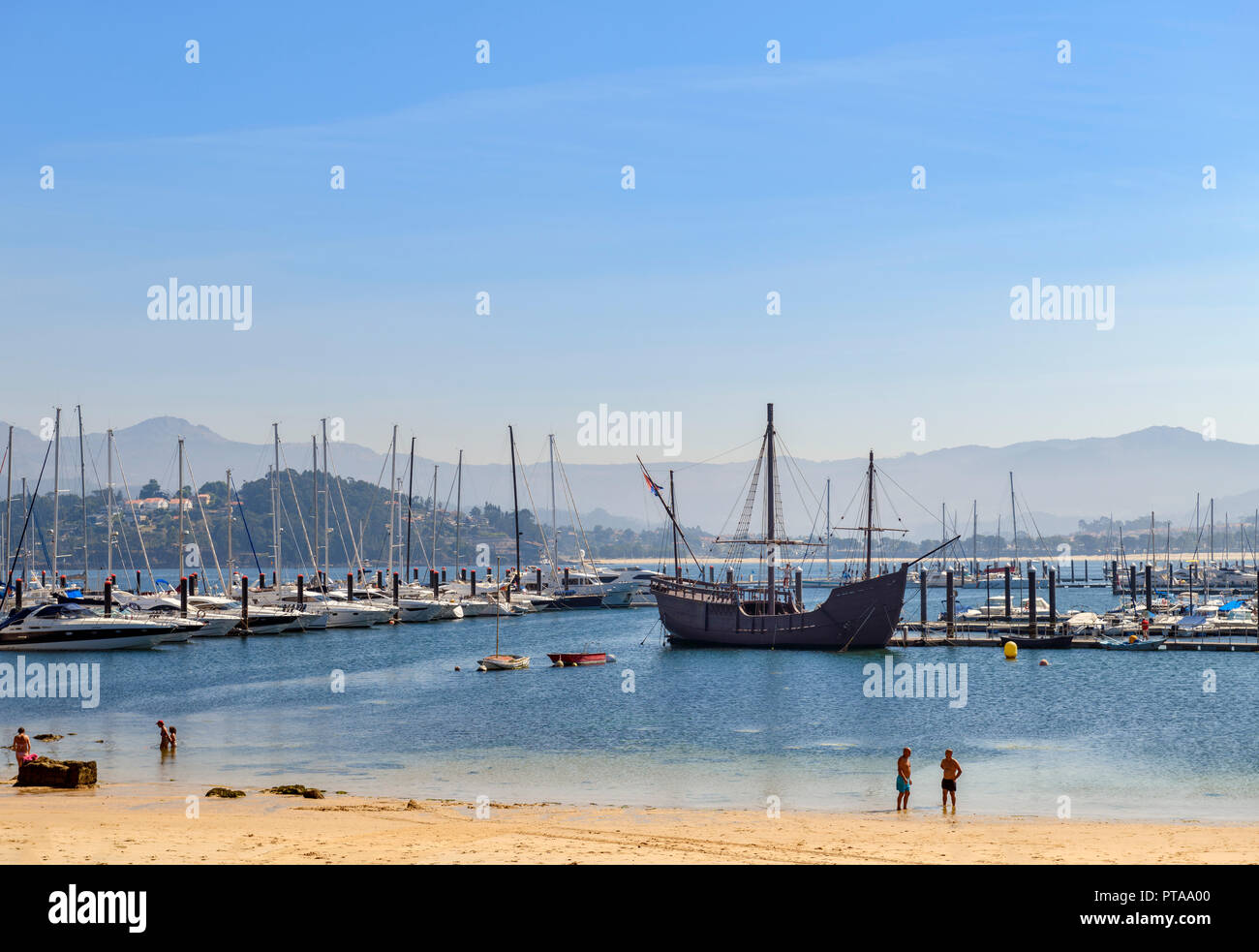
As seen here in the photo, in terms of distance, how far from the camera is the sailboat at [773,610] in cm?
8494

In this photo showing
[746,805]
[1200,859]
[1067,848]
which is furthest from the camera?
[746,805]

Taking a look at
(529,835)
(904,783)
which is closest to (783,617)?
(904,783)

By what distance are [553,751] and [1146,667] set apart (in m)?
46.4

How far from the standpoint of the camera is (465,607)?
132750 millimetres

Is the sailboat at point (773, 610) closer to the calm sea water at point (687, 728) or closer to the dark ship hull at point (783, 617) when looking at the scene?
the dark ship hull at point (783, 617)

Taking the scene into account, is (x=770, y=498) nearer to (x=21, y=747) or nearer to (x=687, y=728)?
(x=687, y=728)

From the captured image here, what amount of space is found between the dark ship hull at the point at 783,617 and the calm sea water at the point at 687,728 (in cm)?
254

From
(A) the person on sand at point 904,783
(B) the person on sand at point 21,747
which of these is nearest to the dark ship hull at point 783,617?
(A) the person on sand at point 904,783

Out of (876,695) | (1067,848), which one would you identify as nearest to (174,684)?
(876,695)

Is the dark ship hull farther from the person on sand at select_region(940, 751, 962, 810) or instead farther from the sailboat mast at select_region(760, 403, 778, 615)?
the person on sand at select_region(940, 751, 962, 810)

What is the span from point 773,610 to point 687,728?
39.1 meters

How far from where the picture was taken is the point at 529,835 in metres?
27.0
